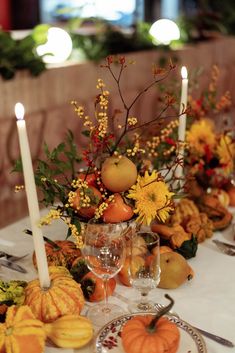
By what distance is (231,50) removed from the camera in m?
4.47

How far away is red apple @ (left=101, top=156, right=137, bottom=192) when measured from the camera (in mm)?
1067

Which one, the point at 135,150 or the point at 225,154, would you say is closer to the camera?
the point at 135,150

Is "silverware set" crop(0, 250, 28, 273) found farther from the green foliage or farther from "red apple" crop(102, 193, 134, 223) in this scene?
the green foliage

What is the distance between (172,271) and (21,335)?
387 mm

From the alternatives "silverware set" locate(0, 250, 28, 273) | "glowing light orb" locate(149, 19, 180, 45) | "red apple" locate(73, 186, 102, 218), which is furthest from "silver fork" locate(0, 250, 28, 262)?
"glowing light orb" locate(149, 19, 180, 45)

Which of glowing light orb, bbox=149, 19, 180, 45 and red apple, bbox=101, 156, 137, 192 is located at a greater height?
glowing light orb, bbox=149, 19, 180, 45

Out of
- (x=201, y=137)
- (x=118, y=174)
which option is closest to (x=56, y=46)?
(x=201, y=137)

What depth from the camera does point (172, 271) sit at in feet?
3.59

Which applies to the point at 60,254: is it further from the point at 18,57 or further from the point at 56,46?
the point at 56,46

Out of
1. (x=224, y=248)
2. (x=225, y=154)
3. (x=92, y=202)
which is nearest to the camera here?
(x=92, y=202)

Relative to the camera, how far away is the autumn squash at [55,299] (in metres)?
0.93

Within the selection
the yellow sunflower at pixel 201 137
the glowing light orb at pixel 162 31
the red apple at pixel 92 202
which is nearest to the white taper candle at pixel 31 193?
the red apple at pixel 92 202

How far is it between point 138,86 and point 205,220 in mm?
2281

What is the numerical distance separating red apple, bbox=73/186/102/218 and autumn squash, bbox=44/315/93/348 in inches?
9.6
